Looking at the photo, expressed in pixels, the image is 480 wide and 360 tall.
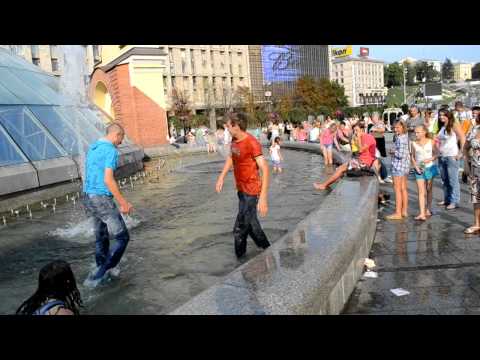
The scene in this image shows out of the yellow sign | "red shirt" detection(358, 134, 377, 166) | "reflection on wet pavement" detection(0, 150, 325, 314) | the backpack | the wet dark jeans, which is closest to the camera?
the backpack

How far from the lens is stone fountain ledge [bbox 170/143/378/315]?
327 centimetres

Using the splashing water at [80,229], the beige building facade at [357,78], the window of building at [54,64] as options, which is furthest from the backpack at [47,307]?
the beige building facade at [357,78]

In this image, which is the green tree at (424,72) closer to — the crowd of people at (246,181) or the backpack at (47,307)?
the crowd of people at (246,181)

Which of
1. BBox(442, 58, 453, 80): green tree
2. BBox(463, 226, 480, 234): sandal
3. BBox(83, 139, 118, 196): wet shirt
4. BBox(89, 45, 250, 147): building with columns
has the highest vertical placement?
BBox(442, 58, 453, 80): green tree

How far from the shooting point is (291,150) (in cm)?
2414

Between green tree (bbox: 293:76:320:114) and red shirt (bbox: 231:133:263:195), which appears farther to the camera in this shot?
green tree (bbox: 293:76:320:114)

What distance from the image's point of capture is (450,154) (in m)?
8.54

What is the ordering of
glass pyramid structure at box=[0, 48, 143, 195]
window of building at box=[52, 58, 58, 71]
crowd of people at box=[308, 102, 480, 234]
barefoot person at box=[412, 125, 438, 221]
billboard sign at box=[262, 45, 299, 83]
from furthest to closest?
billboard sign at box=[262, 45, 299, 83] → window of building at box=[52, 58, 58, 71] → glass pyramid structure at box=[0, 48, 143, 195] → barefoot person at box=[412, 125, 438, 221] → crowd of people at box=[308, 102, 480, 234]

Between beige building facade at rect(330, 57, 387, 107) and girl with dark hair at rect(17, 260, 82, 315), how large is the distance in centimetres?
14878

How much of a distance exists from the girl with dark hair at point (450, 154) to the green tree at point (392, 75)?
631ft

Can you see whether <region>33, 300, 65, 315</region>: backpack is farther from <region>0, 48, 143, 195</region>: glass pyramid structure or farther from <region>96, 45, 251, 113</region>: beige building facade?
<region>96, 45, 251, 113</region>: beige building facade

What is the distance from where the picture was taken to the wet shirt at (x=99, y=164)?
522 centimetres

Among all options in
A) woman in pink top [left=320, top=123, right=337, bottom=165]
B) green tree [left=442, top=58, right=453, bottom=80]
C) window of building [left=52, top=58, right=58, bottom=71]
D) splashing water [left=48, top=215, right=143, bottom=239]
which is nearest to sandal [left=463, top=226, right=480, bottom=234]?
splashing water [left=48, top=215, right=143, bottom=239]
